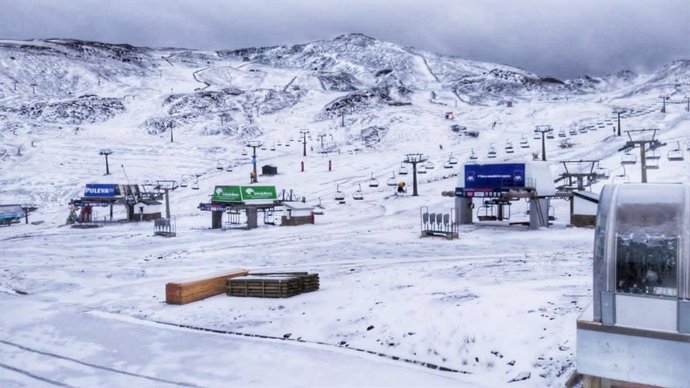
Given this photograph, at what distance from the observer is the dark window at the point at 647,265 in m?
7.86

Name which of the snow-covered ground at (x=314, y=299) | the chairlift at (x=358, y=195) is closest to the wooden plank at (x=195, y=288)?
the snow-covered ground at (x=314, y=299)

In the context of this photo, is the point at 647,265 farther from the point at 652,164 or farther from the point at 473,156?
the point at 473,156

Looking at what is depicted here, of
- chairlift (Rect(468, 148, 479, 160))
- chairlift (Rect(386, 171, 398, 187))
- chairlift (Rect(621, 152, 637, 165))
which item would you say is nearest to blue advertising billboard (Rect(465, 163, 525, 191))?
chairlift (Rect(621, 152, 637, 165))

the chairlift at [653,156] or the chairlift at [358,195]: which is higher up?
the chairlift at [653,156]

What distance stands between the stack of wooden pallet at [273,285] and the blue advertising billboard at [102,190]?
34196mm

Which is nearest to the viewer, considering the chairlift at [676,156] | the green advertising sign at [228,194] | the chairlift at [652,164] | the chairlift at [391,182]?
the green advertising sign at [228,194]

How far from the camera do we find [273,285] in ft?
56.3

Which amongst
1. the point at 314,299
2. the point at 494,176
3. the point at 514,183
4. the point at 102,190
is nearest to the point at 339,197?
the point at 102,190

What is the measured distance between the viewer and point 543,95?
192m

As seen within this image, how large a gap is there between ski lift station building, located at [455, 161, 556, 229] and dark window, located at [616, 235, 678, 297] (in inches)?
991

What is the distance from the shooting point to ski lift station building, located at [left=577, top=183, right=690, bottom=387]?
25.6ft

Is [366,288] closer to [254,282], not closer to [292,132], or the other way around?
[254,282]

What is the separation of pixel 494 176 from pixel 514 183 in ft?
4.46

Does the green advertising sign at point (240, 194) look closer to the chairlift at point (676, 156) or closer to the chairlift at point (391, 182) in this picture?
the chairlift at point (391, 182)
